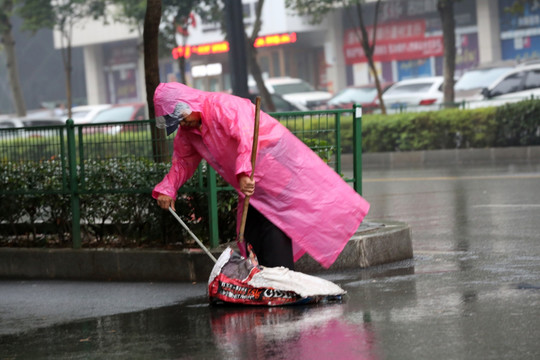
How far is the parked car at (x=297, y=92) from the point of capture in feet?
110

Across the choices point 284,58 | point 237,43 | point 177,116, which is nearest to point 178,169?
point 177,116

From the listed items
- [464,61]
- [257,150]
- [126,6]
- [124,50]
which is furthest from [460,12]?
[257,150]

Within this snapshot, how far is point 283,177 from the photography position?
6535 millimetres

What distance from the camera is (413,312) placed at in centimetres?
600

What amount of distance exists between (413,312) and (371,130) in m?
15.9

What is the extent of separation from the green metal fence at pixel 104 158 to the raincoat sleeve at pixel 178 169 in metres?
0.96

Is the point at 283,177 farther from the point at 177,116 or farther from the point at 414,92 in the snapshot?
the point at 414,92

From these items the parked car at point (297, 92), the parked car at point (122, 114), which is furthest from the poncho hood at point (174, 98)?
the parked car at point (297, 92)

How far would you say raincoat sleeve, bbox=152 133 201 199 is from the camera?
272 inches

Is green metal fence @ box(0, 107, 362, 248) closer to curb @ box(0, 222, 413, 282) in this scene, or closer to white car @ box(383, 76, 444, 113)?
curb @ box(0, 222, 413, 282)

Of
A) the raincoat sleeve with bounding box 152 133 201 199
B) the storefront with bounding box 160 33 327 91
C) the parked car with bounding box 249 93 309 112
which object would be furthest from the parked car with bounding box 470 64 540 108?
the storefront with bounding box 160 33 327 91

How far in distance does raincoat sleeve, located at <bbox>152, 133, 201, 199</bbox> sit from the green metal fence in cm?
96

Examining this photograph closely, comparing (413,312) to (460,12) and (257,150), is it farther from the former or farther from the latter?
(460,12)

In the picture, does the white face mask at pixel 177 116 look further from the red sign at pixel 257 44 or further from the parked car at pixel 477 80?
the red sign at pixel 257 44
